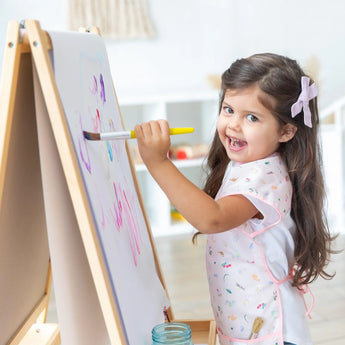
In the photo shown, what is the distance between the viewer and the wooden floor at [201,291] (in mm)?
2365

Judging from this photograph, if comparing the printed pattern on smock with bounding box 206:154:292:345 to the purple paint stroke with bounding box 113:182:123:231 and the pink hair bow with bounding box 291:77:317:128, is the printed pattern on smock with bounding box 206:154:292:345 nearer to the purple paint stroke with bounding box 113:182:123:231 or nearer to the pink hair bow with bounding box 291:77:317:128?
the pink hair bow with bounding box 291:77:317:128

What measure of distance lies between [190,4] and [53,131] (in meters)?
3.59

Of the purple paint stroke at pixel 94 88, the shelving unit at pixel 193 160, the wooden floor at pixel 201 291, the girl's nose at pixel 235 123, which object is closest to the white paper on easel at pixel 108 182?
the purple paint stroke at pixel 94 88

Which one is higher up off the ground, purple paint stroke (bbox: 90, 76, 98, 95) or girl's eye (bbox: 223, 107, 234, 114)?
purple paint stroke (bbox: 90, 76, 98, 95)

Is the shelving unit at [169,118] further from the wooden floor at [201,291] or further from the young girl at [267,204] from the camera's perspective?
the young girl at [267,204]

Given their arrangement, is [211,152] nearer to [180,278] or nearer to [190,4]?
[180,278]

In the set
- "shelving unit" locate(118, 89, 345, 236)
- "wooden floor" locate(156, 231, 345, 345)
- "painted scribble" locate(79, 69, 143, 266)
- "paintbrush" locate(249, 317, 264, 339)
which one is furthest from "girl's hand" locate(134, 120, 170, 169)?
"shelving unit" locate(118, 89, 345, 236)

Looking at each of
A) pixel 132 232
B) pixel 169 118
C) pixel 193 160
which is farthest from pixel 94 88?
pixel 169 118

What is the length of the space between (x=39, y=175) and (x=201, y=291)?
68.2 inches

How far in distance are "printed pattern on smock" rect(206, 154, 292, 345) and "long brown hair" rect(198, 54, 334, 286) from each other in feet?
0.15

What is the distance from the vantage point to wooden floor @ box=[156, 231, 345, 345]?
237 cm

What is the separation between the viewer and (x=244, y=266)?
4.25 ft

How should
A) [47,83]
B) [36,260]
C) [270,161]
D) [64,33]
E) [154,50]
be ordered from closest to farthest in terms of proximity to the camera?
[47,83]
[64,33]
[270,161]
[36,260]
[154,50]

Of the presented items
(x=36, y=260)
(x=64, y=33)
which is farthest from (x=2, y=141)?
(x=36, y=260)
